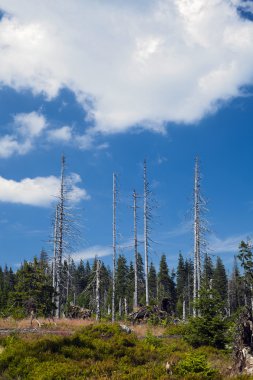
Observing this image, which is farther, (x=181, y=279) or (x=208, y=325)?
(x=181, y=279)

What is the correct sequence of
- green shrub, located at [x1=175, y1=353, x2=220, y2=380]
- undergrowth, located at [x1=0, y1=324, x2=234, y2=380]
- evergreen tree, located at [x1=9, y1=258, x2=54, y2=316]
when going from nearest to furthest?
undergrowth, located at [x1=0, y1=324, x2=234, y2=380] → green shrub, located at [x1=175, y1=353, x2=220, y2=380] → evergreen tree, located at [x1=9, y1=258, x2=54, y2=316]

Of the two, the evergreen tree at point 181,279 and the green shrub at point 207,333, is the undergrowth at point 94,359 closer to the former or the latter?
the green shrub at point 207,333

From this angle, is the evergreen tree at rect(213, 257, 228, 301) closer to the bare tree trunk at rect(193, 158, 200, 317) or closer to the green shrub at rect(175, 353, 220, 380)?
the bare tree trunk at rect(193, 158, 200, 317)

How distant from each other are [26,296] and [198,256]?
17.2 metres

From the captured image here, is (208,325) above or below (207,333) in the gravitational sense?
above

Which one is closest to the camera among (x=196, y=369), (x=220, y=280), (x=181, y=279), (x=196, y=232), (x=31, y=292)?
(x=196, y=369)

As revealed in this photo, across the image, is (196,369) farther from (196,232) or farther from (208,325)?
(196,232)

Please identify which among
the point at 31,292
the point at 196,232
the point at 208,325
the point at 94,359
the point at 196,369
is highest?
the point at 196,232

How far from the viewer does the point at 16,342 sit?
13375mm

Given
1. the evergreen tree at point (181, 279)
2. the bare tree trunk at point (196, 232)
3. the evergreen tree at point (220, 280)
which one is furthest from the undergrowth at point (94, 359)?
the evergreen tree at point (181, 279)

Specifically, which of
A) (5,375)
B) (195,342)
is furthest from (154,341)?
(5,375)

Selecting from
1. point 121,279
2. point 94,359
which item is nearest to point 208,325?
point 94,359

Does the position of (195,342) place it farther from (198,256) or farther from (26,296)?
(198,256)

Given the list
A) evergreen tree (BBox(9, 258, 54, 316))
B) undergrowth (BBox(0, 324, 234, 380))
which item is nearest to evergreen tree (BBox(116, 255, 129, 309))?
evergreen tree (BBox(9, 258, 54, 316))
